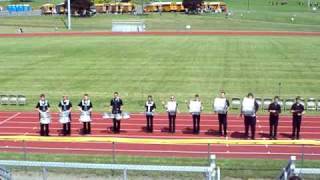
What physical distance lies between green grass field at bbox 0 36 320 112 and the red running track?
230cm

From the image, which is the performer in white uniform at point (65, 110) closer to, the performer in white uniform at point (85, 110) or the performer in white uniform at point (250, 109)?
the performer in white uniform at point (85, 110)

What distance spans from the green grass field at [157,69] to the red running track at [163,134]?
230 centimetres

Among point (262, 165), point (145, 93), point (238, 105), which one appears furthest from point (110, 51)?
point (262, 165)

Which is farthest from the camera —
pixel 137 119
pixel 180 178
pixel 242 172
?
pixel 137 119

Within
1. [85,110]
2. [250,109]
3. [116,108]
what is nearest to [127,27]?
[116,108]

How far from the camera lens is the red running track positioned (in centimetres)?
1661

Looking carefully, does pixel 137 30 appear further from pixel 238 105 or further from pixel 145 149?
pixel 145 149

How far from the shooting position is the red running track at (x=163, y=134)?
1661 cm

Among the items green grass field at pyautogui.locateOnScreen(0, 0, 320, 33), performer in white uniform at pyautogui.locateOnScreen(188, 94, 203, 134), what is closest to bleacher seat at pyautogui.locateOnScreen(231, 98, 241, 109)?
performer in white uniform at pyautogui.locateOnScreen(188, 94, 203, 134)

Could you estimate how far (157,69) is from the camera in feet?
114

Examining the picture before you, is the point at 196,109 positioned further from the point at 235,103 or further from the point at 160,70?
the point at 160,70

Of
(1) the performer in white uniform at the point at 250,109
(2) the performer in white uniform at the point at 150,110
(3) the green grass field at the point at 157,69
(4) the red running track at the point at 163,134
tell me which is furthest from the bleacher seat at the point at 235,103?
(1) the performer in white uniform at the point at 250,109

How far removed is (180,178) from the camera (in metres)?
13.3

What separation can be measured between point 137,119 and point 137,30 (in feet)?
144
